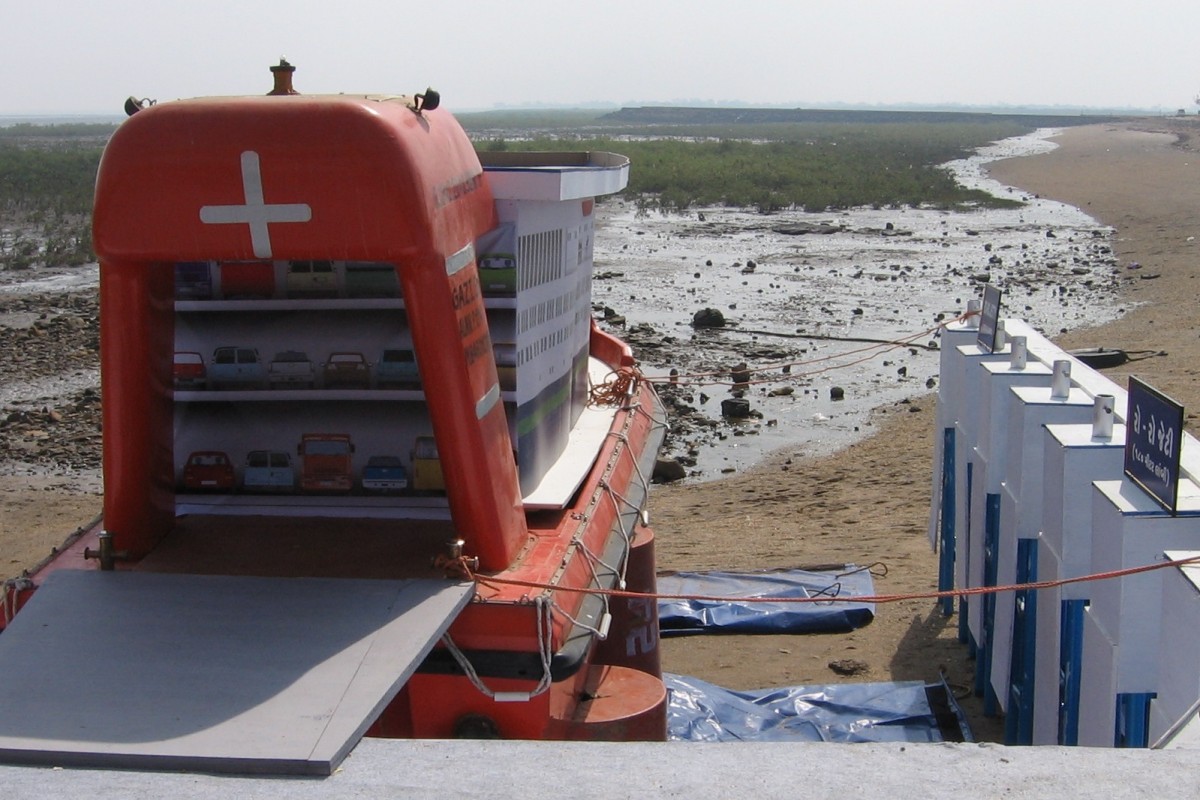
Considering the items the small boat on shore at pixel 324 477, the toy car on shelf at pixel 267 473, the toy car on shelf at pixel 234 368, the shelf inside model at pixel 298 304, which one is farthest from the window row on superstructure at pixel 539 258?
the toy car on shelf at pixel 267 473

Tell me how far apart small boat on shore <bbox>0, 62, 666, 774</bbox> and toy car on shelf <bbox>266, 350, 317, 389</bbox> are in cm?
2

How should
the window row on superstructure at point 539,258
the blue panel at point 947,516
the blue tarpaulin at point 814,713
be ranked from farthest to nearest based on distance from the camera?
the blue panel at point 947,516, the blue tarpaulin at point 814,713, the window row on superstructure at point 539,258

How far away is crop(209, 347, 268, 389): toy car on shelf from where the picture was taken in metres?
5.86

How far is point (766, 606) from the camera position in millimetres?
7852

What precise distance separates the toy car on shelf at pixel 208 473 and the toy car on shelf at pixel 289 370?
0.44m

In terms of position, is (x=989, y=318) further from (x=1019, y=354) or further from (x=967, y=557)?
(x=967, y=557)

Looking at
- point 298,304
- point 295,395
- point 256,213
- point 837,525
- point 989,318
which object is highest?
point 256,213

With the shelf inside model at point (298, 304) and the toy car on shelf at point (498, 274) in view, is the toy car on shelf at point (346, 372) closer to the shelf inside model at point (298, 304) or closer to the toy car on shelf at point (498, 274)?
the shelf inside model at point (298, 304)

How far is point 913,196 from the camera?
4038 cm

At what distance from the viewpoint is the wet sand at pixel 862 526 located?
287 inches

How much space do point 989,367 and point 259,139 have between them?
11.7ft

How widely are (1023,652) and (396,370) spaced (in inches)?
116

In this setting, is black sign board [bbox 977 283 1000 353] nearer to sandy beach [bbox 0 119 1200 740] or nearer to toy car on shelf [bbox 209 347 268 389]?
sandy beach [bbox 0 119 1200 740]

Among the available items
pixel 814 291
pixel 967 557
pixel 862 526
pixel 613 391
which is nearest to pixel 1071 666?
pixel 967 557
